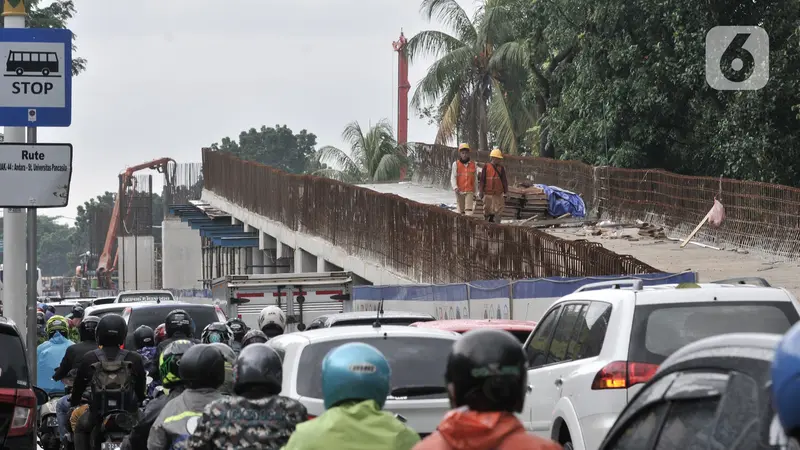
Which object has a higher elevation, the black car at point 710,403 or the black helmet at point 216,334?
the black car at point 710,403

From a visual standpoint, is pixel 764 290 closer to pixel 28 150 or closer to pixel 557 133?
pixel 28 150

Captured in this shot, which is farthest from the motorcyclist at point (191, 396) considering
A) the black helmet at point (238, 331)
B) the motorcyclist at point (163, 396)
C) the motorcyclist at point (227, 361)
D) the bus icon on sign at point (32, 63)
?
the black helmet at point (238, 331)

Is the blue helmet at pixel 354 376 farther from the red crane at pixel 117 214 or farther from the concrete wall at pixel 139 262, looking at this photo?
the concrete wall at pixel 139 262

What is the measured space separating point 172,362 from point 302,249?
36.9 meters

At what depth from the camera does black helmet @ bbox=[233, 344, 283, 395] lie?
5859mm

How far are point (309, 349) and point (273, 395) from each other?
333 centimetres

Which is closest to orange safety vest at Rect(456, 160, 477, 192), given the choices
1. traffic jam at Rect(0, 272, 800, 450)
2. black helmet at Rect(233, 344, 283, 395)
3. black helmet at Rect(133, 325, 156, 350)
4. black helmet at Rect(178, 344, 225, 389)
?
traffic jam at Rect(0, 272, 800, 450)

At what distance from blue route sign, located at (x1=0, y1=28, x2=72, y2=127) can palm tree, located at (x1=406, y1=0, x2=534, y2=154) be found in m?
46.8

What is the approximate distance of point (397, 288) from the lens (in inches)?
1063

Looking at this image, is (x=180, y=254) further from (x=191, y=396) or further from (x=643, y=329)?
(x=191, y=396)

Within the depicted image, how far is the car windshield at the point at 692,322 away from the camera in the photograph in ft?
29.0

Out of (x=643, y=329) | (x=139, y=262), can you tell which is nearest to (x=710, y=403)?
(x=643, y=329)

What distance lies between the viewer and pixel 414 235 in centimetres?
3216

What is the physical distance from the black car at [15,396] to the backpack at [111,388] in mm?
457
